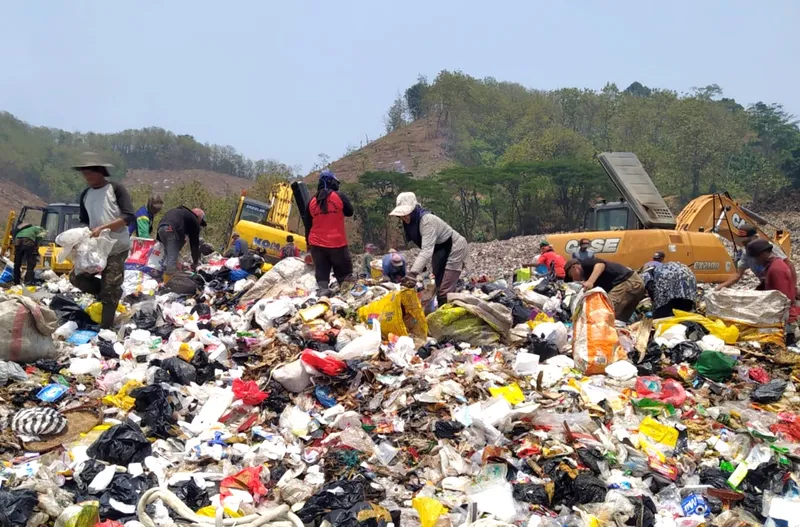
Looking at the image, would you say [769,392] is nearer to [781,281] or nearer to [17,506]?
[781,281]

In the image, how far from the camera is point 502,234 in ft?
134

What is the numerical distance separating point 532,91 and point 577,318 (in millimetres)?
73276

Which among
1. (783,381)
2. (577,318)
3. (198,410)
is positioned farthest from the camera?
(577,318)

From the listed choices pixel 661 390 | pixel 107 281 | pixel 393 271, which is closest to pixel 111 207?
pixel 107 281

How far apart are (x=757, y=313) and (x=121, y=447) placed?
5.09 metres

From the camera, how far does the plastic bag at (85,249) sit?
555 centimetres

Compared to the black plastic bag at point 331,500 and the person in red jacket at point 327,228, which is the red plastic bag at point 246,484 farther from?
the person in red jacket at point 327,228

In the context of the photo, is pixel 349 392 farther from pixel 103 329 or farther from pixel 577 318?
pixel 103 329

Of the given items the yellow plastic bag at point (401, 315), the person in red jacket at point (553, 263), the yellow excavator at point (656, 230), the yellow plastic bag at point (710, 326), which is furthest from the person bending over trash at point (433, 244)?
the yellow excavator at point (656, 230)

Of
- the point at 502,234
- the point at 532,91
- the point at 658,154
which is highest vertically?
the point at 532,91

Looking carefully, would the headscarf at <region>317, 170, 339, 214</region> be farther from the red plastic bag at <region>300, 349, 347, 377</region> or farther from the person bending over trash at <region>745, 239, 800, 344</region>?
the person bending over trash at <region>745, 239, 800, 344</region>

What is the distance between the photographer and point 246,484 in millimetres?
3711

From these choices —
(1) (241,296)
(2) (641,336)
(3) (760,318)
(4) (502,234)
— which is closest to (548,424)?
(2) (641,336)

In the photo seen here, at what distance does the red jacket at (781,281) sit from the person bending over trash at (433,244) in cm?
274
